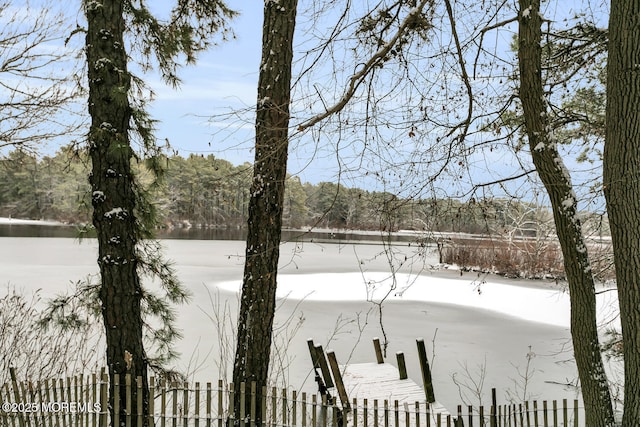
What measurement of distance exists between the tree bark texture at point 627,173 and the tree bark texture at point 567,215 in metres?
0.33

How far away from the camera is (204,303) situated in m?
12.7

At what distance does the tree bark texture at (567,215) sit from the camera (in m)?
3.63

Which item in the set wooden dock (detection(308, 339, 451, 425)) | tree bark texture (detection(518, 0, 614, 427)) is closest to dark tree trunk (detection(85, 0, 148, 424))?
wooden dock (detection(308, 339, 451, 425))

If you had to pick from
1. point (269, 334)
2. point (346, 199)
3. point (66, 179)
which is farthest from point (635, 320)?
point (66, 179)

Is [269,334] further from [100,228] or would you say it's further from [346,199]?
[100,228]

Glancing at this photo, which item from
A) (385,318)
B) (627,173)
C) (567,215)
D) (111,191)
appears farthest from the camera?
(385,318)

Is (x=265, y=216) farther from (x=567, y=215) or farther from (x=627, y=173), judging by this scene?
(x=627, y=173)

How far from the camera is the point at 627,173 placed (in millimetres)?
3229

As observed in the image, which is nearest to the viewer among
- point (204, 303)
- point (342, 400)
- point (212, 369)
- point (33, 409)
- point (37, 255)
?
point (33, 409)

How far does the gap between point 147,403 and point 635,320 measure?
3635 mm

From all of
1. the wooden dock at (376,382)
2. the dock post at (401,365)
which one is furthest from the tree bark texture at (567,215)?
the dock post at (401,365)

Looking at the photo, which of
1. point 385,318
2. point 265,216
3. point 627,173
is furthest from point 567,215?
point 385,318

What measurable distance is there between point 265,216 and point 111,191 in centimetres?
139

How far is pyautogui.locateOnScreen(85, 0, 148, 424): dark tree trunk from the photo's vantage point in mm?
4266
